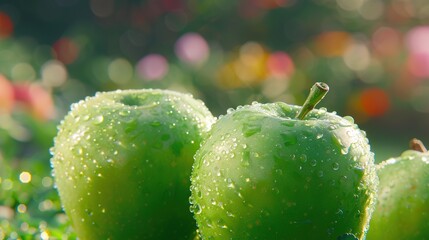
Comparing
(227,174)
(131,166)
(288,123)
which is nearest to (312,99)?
(288,123)

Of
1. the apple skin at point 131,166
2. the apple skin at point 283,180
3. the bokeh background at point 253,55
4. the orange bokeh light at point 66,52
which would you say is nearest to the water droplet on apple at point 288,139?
the apple skin at point 283,180

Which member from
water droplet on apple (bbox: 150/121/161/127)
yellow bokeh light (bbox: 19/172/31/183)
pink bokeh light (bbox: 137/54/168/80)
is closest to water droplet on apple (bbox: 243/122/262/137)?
water droplet on apple (bbox: 150/121/161/127)

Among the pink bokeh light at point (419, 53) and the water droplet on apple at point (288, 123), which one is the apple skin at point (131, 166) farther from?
the pink bokeh light at point (419, 53)

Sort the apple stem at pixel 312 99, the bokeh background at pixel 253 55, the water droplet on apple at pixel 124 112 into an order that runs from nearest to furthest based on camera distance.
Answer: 1. the apple stem at pixel 312 99
2. the water droplet on apple at pixel 124 112
3. the bokeh background at pixel 253 55

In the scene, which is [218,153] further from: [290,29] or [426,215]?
[290,29]

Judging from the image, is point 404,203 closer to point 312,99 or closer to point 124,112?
point 312,99

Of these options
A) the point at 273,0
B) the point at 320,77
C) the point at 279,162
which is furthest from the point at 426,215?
the point at 273,0

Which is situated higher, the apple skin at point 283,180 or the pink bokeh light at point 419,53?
the pink bokeh light at point 419,53

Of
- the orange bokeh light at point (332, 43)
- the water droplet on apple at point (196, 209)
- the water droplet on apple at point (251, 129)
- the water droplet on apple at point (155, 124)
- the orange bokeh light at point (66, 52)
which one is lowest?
the water droplet on apple at point (196, 209)
